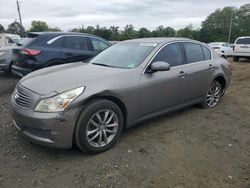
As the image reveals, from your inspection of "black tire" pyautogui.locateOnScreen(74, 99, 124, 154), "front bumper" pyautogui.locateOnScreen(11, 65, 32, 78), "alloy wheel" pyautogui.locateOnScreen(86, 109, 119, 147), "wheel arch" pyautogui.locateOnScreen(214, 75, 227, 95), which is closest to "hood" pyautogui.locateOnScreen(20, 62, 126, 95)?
"black tire" pyautogui.locateOnScreen(74, 99, 124, 154)

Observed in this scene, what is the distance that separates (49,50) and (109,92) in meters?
4.61

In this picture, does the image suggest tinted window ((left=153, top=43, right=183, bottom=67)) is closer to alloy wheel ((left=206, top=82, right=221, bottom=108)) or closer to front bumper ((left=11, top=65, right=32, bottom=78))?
alloy wheel ((left=206, top=82, right=221, bottom=108))

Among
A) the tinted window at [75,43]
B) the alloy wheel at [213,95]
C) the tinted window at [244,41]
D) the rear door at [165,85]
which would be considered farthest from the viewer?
the tinted window at [244,41]

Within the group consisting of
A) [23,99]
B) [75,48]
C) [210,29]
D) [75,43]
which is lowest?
[210,29]

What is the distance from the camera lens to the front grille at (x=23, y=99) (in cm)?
392

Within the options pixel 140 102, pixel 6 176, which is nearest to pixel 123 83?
pixel 140 102

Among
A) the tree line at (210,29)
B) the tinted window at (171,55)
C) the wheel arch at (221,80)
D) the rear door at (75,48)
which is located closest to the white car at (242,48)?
the rear door at (75,48)

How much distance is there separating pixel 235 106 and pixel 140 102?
9.86ft

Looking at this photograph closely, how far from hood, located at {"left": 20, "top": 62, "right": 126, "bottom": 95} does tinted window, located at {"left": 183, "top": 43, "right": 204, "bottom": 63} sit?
1754mm

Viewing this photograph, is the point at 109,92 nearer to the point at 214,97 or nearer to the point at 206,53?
the point at 206,53

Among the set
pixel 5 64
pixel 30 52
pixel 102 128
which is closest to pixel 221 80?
pixel 102 128

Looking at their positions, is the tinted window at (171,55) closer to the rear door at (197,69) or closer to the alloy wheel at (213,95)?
the rear door at (197,69)

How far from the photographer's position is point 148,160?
4.02m

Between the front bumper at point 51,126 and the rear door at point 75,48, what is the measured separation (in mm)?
4810
